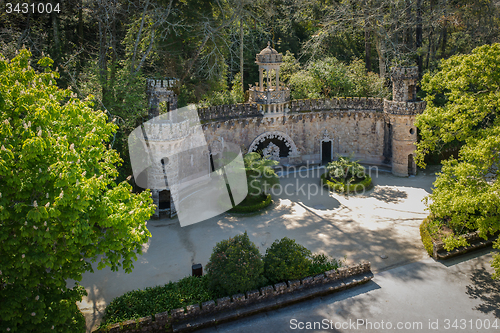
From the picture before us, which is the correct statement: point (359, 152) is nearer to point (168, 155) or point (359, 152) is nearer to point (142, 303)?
point (168, 155)

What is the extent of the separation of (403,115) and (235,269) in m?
18.9

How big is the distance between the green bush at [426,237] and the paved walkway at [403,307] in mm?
1285

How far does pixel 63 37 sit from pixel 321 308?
2629 cm

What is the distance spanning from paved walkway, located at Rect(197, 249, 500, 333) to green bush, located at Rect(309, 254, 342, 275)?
3.77 feet

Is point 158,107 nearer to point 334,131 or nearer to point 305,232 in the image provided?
point 305,232

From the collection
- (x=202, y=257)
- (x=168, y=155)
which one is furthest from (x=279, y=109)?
(x=202, y=257)

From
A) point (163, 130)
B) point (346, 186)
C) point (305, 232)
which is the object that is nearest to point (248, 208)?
point (305, 232)

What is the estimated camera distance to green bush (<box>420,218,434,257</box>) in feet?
66.1

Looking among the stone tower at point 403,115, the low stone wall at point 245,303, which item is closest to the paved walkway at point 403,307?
the low stone wall at point 245,303

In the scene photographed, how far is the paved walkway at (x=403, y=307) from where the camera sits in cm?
1538

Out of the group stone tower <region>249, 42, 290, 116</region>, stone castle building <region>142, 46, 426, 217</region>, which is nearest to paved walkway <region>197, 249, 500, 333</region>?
stone castle building <region>142, 46, 426, 217</region>

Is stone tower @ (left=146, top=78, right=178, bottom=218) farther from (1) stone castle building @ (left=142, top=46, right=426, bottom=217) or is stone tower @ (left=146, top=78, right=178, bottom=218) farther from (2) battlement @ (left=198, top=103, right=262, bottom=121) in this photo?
(1) stone castle building @ (left=142, top=46, right=426, bottom=217)

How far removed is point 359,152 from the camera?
33.2 metres

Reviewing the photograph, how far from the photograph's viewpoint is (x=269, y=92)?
29688 mm
